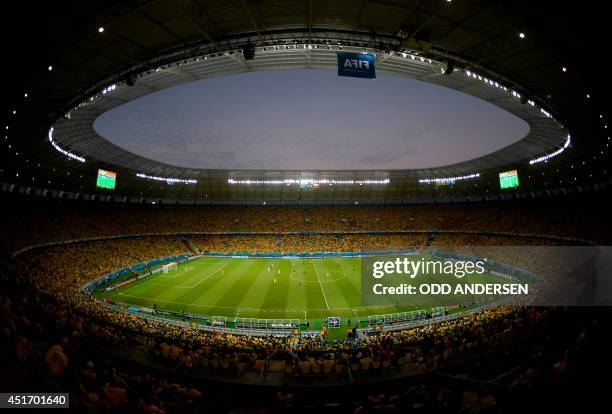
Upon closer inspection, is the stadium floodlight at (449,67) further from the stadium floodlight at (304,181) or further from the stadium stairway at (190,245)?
the stadium stairway at (190,245)

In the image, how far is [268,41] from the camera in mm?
15117

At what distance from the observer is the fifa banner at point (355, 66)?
43.6 feet

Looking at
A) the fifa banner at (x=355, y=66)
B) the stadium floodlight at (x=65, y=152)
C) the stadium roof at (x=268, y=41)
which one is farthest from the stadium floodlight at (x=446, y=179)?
the stadium floodlight at (x=65, y=152)

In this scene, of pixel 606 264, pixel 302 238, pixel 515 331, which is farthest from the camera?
pixel 302 238

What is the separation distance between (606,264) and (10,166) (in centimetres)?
5497

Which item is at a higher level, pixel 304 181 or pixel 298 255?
pixel 304 181

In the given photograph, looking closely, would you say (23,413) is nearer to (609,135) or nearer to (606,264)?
(606,264)

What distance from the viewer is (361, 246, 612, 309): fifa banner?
1808 cm

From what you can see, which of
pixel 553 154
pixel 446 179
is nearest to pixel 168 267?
pixel 553 154

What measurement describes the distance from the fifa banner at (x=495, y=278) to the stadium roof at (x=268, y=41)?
1145 cm

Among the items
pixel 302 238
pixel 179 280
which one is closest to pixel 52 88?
pixel 179 280

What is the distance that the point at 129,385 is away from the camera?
6.82 meters

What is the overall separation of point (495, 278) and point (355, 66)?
31.0 meters

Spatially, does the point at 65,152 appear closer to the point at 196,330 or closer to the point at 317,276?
the point at 196,330
